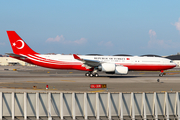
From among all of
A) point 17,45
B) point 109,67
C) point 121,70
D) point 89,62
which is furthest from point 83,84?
point 17,45

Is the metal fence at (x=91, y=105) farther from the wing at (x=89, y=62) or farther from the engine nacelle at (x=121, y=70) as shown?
the wing at (x=89, y=62)

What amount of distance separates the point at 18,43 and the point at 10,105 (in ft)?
100

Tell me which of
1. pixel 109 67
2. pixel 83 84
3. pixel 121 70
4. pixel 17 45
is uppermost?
pixel 17 45

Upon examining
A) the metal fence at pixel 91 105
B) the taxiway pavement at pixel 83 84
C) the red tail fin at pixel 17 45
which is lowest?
the taxiway pavement at pixel 83 84

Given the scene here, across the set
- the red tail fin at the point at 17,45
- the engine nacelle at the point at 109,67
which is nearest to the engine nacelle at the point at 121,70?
the engine nacelle at the point at 109,67

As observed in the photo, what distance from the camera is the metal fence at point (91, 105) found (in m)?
14.1

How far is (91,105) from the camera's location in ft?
48.0

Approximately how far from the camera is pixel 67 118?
47.4 feet

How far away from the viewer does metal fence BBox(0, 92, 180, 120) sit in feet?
46.1

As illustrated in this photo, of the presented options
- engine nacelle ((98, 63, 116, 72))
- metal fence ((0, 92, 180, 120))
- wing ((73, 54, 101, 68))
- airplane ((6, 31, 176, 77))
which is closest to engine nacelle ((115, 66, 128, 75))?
airplane ((6, 31, 176, 77))

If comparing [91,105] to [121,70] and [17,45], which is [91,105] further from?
[17,45]

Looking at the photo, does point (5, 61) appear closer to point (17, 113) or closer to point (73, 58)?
point (73, 58)

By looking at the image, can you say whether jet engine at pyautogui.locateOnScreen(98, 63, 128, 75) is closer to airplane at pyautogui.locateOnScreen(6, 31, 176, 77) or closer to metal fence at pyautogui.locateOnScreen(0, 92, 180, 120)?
airplane at pyautogui.locateOnScreen(6, 31, 176, 77)

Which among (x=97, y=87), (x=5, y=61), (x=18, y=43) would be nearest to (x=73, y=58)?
(x=18, y=43)
